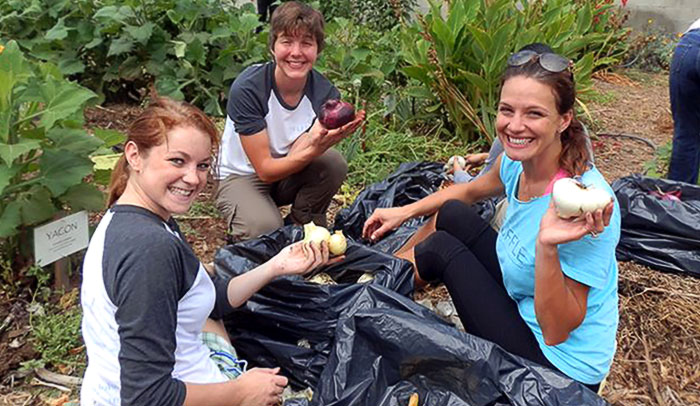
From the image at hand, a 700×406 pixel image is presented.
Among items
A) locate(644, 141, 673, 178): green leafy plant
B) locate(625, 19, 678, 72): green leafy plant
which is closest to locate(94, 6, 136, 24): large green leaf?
locate(644, 141, 673, 178): green leafy plant

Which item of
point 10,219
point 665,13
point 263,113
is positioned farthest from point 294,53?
point 665,13

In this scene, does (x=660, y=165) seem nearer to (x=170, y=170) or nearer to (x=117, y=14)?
(x=170, y=170)

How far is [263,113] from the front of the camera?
3080 millimetres

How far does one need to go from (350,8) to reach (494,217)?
6.28 m

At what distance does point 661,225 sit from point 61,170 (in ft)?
9.69

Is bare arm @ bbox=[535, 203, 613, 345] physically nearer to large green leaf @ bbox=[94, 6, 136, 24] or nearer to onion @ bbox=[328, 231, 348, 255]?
onion @ bbox=[328, 231, 348, 255]

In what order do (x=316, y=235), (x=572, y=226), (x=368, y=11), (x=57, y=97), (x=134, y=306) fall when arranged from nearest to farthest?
(x=134, y=306) → (x=572, y=226) → (x=316, y=235) → (x=57, y=97) → (x=368, y=11)

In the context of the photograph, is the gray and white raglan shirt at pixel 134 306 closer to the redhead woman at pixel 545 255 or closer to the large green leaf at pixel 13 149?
the large green leaf at pixel 13 149

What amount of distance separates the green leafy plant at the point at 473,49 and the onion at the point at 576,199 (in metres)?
2.97

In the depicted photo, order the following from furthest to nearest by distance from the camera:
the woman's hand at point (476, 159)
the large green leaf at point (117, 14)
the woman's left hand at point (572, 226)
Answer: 1. the large green leaf at point (117, 14)
2. the woman's hand at point (476, 159)
3. the woman's left hand at point (572, 226)

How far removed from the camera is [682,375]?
265 centimetres

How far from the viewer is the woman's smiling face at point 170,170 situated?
1689mm

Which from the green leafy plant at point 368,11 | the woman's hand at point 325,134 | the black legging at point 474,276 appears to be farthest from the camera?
the green leafy plant at point 368,11

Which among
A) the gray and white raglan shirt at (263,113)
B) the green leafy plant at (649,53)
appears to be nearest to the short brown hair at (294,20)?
the gray and white raglan shirt at (263,113)
